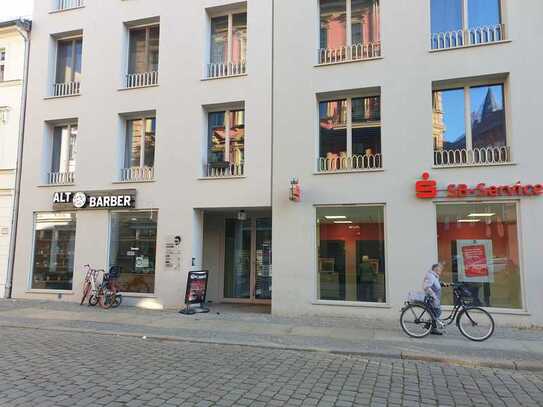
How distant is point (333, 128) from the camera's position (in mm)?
12938

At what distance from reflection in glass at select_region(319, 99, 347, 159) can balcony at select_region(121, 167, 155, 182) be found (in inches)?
220

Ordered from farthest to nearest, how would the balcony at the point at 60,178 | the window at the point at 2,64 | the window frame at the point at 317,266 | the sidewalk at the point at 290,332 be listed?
1. the window at the point at 2,64
2. the balcony at the point at 60,178
3. the window frame at the point at 317,266
4. the sidewalk at the point at 290,332

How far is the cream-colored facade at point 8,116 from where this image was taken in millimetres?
15750

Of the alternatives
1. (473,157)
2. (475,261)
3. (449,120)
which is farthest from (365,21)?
(475,261)

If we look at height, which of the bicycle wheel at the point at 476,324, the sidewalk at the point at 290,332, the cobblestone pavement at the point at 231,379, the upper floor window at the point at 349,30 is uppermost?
the upper floor window at the point at 349,30

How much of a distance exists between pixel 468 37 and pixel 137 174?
34.8ft

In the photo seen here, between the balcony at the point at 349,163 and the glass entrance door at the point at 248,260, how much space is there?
3.40 m

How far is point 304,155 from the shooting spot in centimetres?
1273

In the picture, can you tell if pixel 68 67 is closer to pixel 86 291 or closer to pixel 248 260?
pixel 86 291

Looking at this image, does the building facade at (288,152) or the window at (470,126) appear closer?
the building facade at (288,152)

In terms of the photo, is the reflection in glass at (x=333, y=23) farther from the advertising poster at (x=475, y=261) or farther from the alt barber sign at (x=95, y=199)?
the alt barber sign at (x=95, y=199)

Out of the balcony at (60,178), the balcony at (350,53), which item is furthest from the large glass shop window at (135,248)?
the balcony at (350,53)

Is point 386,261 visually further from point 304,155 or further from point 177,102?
point 177,102

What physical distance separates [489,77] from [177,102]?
29.5 ft
